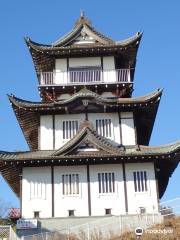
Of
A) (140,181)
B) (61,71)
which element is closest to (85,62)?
(61,71)

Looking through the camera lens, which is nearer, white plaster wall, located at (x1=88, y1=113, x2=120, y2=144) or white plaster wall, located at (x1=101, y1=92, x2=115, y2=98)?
white plaster wall, located at (x1=88, y1=113, x2=120, y2=144)

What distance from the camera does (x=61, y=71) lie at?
41.3 metres

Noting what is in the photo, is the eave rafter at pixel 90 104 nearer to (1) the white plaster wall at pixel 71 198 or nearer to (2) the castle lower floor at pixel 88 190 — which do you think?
(2) the castle lower floor at pixel 88 190

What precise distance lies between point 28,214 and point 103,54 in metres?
14.9

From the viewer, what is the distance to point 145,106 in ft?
127

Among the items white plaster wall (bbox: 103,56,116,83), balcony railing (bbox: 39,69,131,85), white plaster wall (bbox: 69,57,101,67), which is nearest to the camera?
balcony railing (bbox: 39,69,131,85)

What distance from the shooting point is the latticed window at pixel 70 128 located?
3869 centimetres

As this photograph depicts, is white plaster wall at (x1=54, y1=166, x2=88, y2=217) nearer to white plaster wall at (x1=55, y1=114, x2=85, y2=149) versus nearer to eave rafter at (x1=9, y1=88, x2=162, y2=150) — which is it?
white plaster wall at (x1=55, y1=114, x2=85, y2=149)

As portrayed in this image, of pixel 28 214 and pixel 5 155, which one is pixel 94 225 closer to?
pixel 28 214

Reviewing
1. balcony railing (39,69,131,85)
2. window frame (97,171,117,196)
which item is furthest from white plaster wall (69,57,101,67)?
window frame (97,171,117,196)

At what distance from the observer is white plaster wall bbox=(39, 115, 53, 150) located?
38188 mm

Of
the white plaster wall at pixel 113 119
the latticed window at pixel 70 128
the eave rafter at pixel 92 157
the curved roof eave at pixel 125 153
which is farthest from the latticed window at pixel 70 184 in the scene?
the white plaster wall at pixel 113 119

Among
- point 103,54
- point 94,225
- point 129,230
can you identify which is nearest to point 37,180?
point 94,225

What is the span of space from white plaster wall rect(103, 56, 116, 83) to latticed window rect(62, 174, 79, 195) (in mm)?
8750
